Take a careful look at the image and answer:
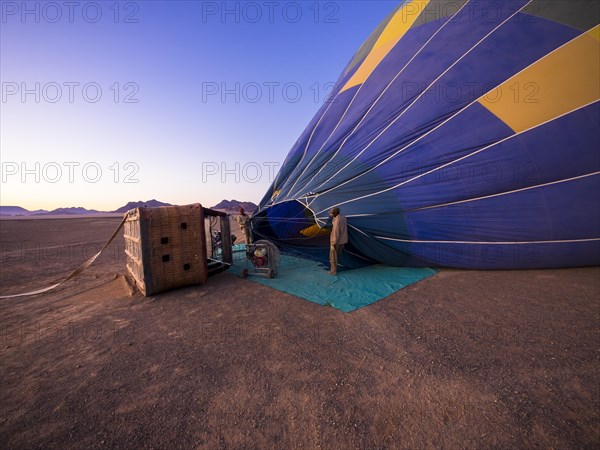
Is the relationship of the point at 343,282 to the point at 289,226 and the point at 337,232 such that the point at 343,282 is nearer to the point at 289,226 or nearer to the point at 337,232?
the point at 337,232

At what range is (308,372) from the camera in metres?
2.38

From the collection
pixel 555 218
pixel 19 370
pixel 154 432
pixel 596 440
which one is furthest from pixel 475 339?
pixel 19 370

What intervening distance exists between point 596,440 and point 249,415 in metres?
2.22

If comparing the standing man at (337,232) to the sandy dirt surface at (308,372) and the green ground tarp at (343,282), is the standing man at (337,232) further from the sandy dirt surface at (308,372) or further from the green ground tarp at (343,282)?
the sandy dirt surface at (308,372)

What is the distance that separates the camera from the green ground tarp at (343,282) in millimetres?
4197

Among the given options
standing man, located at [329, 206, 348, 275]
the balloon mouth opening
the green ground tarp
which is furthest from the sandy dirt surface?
the balloon mouth opening

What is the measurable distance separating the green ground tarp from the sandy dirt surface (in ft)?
0.95

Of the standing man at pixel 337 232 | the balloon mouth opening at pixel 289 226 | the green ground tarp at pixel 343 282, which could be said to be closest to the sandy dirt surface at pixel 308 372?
the green ground tarp at pixel 343 282

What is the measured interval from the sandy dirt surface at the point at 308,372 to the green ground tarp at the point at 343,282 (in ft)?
0.95

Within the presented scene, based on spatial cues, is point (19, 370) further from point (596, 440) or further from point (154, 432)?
point (596, 440)

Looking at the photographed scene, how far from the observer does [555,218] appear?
15.7 ft

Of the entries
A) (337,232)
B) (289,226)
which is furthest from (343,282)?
(289,226)

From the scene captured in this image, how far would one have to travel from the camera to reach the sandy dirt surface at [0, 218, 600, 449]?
5.81 ft

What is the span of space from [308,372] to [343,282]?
2768 millimetres
